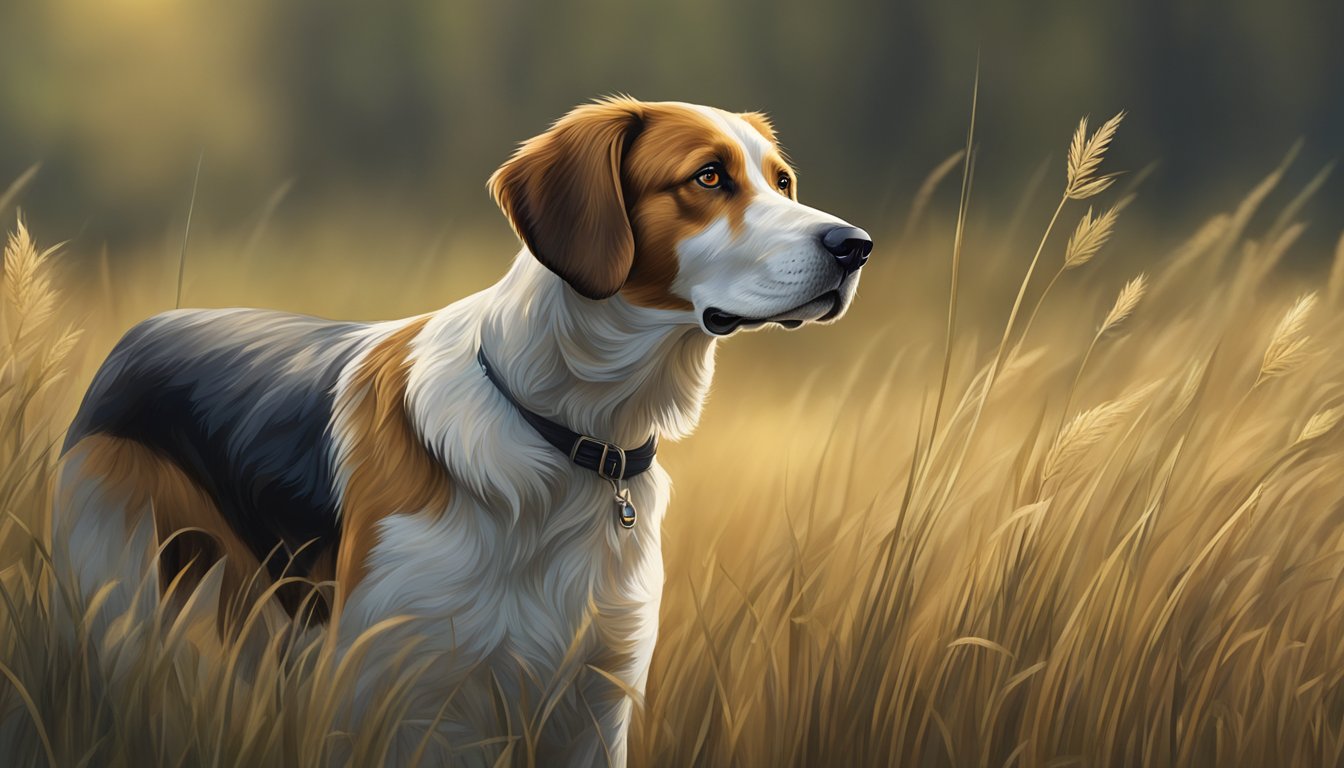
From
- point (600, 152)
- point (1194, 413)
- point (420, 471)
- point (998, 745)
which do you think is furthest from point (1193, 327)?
point (420, 471)

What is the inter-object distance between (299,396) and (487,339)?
0.67 meters

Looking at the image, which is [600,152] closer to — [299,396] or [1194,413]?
[299,396]

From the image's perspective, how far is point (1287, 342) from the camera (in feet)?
10.5

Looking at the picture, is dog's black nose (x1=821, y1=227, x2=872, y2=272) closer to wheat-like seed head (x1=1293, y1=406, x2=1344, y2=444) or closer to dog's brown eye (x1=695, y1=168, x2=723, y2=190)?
dog's brown eye (x1=695, y1=168, x2=723, y2=190)

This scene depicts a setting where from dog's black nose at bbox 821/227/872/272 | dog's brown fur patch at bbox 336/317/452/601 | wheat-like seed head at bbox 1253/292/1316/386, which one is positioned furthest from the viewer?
wheat-like seed head at bbox 1253/292/1316/386

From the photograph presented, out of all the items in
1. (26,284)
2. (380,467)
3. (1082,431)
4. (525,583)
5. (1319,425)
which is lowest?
(525,583)

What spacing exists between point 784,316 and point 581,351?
0.49 meters

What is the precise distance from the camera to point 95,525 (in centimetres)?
343

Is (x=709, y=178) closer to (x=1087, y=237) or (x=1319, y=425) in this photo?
(x=1087, y=237)

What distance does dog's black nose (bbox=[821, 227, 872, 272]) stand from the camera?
2.86m

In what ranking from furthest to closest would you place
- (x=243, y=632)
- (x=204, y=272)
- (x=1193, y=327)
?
1. (x=204, y=272)
2. (x=1193, y=327)
3. (x=243, y=632)

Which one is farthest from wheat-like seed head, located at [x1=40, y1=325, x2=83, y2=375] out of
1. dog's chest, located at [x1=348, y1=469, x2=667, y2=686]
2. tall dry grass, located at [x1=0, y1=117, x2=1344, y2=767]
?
dog's chest, located at [x1=348, y1=469, x2=667, y2=686]

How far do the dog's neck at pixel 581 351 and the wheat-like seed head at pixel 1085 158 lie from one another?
102 cm

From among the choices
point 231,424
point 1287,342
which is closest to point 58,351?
point 231,424
